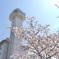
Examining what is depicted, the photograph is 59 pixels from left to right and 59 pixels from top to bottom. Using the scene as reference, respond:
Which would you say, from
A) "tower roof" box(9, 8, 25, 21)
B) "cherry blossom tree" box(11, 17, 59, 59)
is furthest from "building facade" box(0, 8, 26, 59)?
"cherry blossom tree" box(11, 17, 59, 59)

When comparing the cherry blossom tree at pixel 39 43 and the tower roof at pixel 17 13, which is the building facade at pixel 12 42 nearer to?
the tower roof at pixel 17 13

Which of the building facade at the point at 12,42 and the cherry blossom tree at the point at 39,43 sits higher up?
the building facade at the point at 12,42

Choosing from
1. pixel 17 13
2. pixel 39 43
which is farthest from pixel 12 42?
pixel 39 43

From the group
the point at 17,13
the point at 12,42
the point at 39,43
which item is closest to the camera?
the point at 39,43

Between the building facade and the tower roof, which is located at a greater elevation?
the tower roof

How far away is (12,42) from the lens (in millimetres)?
22281

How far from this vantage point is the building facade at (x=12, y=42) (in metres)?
21.7

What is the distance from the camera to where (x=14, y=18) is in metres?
24.7

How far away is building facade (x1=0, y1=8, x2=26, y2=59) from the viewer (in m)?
21.7

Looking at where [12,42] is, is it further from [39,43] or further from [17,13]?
[39,43]

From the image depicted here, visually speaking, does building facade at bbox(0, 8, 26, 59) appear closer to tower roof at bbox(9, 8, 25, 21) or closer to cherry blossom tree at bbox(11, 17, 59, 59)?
tower roof at bbox(9, 8, 25, 21)

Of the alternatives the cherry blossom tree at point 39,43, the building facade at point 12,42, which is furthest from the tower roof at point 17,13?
the cherry blossom tree at point 39,43

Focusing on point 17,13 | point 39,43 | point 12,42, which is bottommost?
point 39,43

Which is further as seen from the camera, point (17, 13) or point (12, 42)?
point (17, 13)
